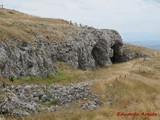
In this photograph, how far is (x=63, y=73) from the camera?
126ft

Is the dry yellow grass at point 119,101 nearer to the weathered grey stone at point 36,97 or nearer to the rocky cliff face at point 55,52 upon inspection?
the weathered grey stone at point 36,97

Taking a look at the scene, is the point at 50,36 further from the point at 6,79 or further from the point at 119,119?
the point at 119,119

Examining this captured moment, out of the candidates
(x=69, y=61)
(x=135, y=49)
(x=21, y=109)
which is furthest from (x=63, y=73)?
(x=135, y=49)

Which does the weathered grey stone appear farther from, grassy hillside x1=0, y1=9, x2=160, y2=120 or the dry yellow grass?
the dry yellow grass

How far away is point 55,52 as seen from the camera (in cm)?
4262

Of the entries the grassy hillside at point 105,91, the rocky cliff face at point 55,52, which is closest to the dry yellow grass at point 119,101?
the grassy hillside at point 105,91

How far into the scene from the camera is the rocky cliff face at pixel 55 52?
32406 millimetres

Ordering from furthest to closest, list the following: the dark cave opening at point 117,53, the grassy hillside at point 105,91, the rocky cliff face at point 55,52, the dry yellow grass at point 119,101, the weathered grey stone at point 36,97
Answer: the dark cave opening at point 117,53 < the rocky cliff face at point 55,52 < the weathered grey stone at point 36,97 < the grassy hillside at point 105,91 < the dry yellow grass at point 119,101

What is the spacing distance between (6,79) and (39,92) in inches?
215

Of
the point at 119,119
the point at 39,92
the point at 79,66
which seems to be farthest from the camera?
the point at 79,66

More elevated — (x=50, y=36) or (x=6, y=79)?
(x=50, y=36)

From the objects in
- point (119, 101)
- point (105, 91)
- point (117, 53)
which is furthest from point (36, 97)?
point (117, 53)

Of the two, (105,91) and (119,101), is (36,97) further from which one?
(119,101)

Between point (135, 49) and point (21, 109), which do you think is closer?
point (21, 109)
